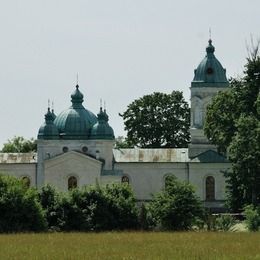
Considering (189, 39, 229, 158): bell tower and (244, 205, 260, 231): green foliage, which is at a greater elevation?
(189, 39, 229, 158): bell tower

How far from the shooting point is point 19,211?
5278 cm

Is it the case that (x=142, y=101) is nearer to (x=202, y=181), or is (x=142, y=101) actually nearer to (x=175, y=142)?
(x=175, y=142)

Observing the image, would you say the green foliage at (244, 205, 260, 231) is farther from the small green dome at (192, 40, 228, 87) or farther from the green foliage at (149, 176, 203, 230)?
the small green dome at (192, 40, 228, 87)

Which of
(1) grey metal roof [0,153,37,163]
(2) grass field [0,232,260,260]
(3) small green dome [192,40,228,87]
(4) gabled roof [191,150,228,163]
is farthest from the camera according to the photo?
(3) small green dome [192,40,228,87]

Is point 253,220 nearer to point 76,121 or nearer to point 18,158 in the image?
point 76,121

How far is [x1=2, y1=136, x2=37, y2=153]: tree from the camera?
11681 cm

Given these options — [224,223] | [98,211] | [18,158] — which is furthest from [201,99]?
[224,223]

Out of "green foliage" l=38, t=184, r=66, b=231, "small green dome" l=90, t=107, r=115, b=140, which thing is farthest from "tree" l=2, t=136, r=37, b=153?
"green foliage" l=38, t=184, r=66, b=231

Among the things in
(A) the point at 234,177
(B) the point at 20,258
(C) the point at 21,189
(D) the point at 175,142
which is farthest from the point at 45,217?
(D) the point at 175,142

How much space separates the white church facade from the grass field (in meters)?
38.2

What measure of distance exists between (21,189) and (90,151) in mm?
32156

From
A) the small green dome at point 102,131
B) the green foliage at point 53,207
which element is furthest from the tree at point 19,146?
the green foliage at point 53,207

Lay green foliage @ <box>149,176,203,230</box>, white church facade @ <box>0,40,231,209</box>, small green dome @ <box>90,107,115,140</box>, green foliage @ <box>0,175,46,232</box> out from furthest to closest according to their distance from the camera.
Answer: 1. small green dome @ <box>90,107,115,140</box>
2. white church facade @ <box>0,40,231,209</box>
3. green foliage @ <box>149,176,203,230</box>
4. green foliage @ <box>0,175,46,232</box>

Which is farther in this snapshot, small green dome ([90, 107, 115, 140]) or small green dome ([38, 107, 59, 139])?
small green dome ([38, 107, 59, 139])
